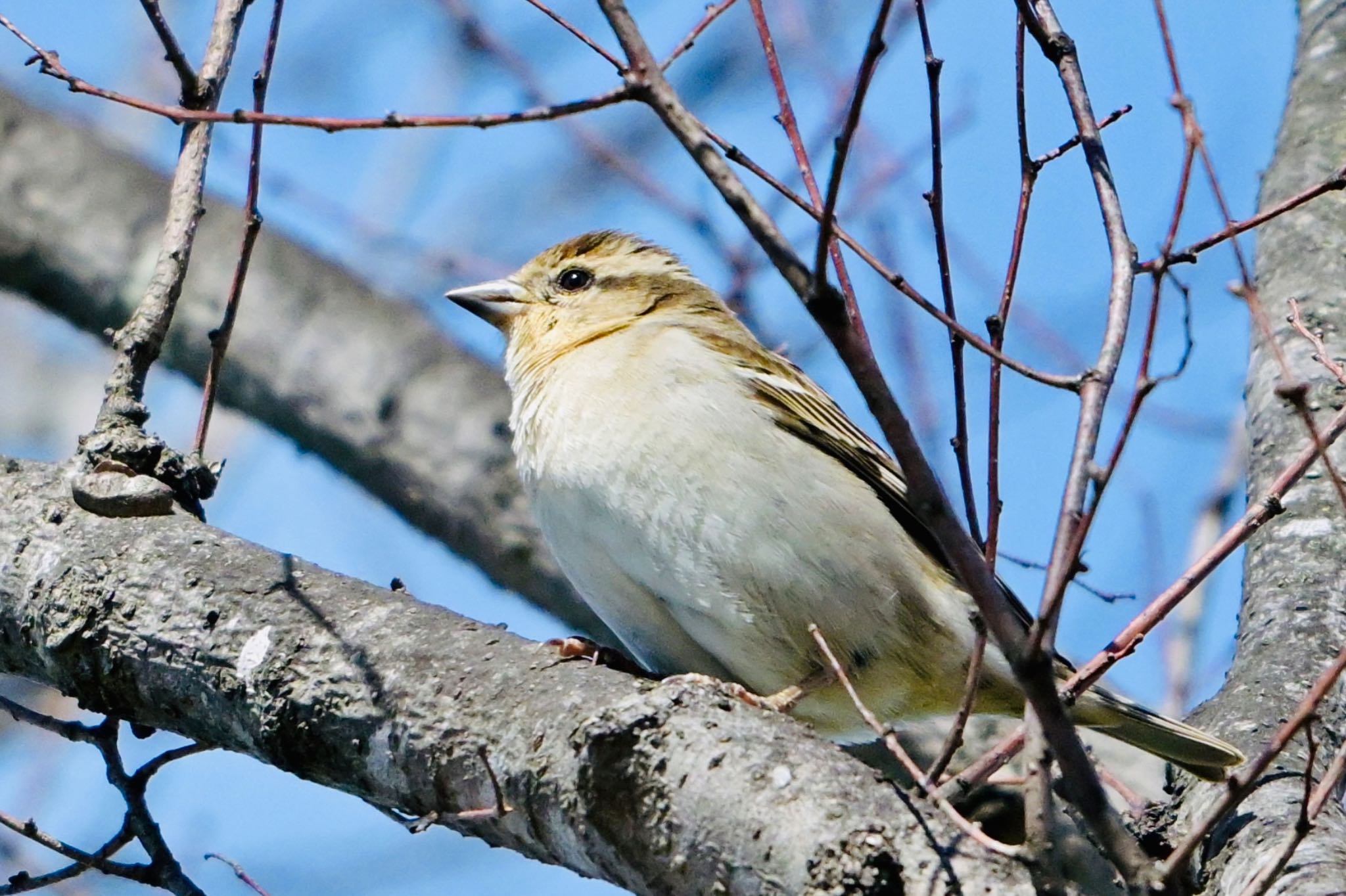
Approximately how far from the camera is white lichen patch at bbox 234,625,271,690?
3.15 m

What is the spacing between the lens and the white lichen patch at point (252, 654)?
124 inches

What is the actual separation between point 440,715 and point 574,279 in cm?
278

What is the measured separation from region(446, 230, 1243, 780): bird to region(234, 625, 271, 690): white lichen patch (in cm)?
118

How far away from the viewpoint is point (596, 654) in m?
3.57

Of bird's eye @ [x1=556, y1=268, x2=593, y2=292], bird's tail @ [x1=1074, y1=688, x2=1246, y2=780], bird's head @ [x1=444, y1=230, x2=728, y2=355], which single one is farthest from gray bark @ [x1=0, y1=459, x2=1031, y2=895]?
bird's eye @ [x1=556, y1=268, x2=593, y2=292]

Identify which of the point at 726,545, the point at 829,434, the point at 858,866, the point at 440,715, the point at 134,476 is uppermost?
the point at 829,434

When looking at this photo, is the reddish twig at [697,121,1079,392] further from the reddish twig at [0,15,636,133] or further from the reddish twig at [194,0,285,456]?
the reddish twig at [194,0,285,456]

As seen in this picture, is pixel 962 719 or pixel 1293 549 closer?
pixel 962 719

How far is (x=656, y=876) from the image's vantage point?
2.70 metres

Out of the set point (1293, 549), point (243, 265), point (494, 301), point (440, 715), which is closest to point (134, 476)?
point (243, 265)

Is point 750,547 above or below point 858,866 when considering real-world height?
above

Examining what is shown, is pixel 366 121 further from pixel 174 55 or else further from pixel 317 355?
pixel 317 355

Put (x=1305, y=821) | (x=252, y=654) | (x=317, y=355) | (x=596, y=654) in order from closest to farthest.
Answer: (x=1305, y=821) < (x=252, y=654) < (x=596, y=654) < (x=317, y=355)

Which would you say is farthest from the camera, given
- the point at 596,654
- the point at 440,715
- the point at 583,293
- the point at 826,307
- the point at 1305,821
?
the point at 583,293
